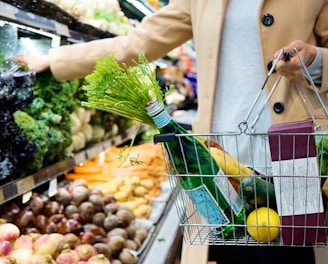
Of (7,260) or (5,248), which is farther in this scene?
(5,248)

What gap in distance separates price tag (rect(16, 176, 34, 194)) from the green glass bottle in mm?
944

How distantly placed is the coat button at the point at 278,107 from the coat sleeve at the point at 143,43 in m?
0.52

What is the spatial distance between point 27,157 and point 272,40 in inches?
39.3

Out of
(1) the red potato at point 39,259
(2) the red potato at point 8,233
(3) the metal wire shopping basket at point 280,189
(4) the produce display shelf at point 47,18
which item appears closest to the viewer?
(3) the metal wire shopping basket at point 280,189

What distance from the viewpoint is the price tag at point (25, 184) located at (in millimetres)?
2033

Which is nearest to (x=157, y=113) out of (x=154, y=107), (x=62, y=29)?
(x=154, y=107)

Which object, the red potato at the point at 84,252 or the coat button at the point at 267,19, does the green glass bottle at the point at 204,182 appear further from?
the red potato at the point at 84,252

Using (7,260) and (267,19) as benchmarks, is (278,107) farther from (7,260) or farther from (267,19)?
(7,260)

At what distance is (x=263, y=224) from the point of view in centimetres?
124

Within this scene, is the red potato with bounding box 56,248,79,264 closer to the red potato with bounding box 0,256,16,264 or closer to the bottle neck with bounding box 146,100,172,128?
the red potato with bounding box 0,256,16,264

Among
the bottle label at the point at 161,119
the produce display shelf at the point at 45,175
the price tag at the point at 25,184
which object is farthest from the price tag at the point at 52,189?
the bottle label at the point at 161,119

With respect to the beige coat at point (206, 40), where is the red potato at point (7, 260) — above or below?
below

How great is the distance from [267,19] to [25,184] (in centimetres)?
107

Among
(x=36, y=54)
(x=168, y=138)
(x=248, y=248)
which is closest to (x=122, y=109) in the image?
(x=168, y=138)
